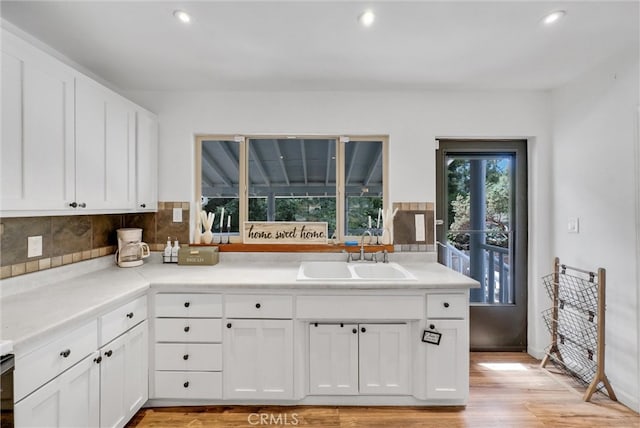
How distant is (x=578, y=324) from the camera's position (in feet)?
7.64

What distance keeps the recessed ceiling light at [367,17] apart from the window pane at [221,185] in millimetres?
1505

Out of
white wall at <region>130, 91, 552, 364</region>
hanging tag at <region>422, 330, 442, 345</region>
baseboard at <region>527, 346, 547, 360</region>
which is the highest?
white wall at <region>130, 91, 552, 364</region>

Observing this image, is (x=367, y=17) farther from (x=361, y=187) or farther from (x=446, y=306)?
(x=446, y=306)

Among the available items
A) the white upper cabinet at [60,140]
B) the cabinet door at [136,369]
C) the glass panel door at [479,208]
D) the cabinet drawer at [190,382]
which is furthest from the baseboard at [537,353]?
the white upper cabinet at [60,140]

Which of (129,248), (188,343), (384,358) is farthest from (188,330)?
(384,358)

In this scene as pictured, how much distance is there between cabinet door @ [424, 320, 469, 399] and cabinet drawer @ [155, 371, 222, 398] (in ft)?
4.43

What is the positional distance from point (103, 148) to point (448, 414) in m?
2.75

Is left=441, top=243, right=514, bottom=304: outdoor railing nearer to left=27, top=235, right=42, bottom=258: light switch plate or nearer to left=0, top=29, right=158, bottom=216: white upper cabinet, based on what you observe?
left=0, top=29, right=158, bottom=216: white upper cabinet

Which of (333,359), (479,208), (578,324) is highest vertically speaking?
(479,208)

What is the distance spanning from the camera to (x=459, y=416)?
1.92 m

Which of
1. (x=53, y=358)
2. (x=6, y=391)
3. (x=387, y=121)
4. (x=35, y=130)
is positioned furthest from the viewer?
(x=387, y=121)

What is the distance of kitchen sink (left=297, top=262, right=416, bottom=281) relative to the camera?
2.31 metres

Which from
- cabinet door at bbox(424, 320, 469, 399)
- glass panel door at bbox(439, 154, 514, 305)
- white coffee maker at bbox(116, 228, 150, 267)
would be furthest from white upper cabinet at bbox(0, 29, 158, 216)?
glass panel door at bbox(439, 154, 514, 305)

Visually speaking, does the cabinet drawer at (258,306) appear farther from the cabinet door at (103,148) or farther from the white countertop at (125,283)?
the cabinet door at (103,148)
